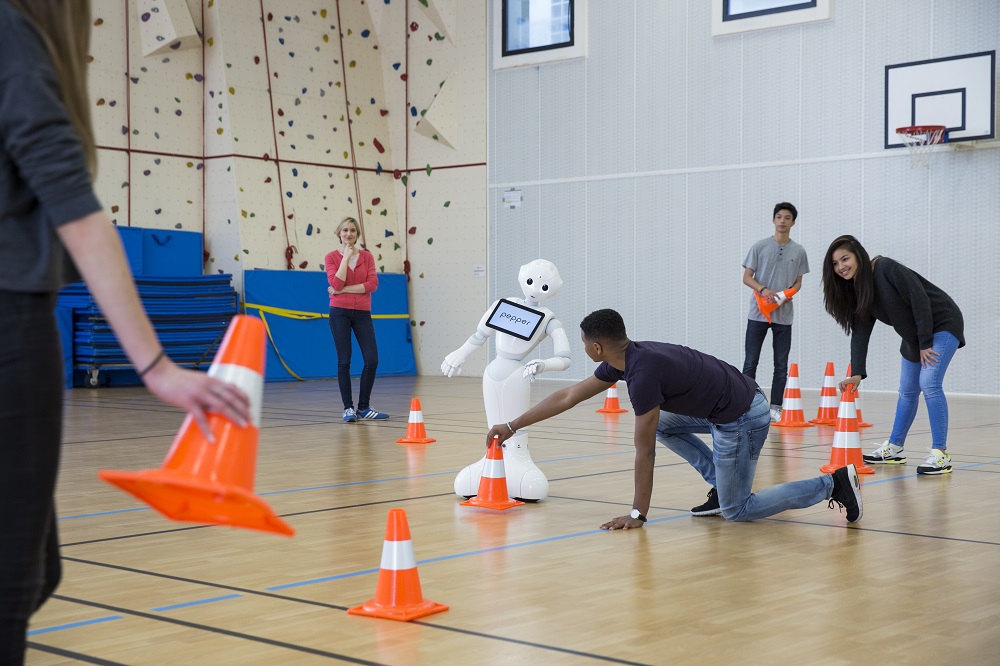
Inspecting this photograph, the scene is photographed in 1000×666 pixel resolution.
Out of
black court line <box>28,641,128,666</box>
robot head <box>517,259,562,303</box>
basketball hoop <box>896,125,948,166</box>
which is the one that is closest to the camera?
black court line <box>28,641,128,666</box>

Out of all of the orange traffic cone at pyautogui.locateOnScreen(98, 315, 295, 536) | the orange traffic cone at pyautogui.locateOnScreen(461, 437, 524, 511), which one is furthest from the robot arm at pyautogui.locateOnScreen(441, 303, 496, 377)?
the orange traffic cone at pyautogui.locateOnScreen(98, 315, 295, 536)

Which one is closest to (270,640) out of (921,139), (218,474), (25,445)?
(218,474)

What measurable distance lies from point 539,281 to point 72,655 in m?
4.18

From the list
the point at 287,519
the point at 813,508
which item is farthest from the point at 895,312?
the point at 287,519

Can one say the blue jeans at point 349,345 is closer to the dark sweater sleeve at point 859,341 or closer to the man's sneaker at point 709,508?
the dark sweater sleeve at point 859,341

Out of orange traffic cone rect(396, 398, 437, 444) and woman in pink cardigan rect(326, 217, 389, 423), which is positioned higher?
woman in pink cardigan rect(326, 217, 389, 423)

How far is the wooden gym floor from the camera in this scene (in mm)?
3555

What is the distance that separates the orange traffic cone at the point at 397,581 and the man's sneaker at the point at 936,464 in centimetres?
464

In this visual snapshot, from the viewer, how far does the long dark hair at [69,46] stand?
190cm

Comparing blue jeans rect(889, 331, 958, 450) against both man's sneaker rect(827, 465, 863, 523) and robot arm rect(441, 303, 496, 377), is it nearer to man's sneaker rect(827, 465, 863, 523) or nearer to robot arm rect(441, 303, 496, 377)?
man's sneaker rect(827, 465, 863, 523)

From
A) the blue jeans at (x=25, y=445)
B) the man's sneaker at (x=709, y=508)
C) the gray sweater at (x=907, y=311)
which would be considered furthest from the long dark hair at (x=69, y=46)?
the gray sweater at (x=907, y=311)

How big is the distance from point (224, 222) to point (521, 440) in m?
12.1

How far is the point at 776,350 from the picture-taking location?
37.1 feet

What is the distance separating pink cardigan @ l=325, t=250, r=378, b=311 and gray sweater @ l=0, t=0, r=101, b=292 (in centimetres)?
917
